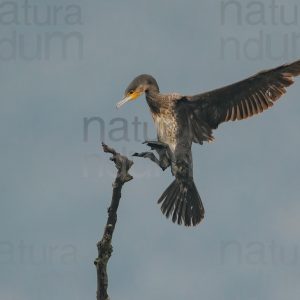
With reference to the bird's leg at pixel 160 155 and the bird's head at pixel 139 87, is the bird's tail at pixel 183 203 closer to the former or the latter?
the bird's leg at pixel 160 155

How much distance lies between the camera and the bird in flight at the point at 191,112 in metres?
12.5

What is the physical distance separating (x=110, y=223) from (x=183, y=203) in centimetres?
381

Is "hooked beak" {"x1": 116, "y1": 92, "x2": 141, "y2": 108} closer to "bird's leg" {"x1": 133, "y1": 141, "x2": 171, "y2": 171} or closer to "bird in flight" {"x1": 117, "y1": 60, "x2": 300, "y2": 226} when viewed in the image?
"bird in flight" {"x1": 117, "y1": 60, "x2": 300, "y2": 226}

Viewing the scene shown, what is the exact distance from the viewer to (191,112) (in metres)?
13.0

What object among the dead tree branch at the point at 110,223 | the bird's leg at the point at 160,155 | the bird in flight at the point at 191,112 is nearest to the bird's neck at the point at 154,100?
the bird in flight at the point at 191,112

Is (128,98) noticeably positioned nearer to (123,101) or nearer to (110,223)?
(123,101)

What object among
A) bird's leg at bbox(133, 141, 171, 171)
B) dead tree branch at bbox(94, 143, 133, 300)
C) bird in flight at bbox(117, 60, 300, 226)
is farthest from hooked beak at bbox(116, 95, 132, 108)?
dead tree branch at bbox(94, 143, 133, 300)

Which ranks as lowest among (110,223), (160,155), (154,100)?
(110,223)

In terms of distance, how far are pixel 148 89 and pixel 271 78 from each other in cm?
171

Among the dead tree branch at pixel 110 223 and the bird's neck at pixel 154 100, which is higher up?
the bird's neck at pixel 154 100

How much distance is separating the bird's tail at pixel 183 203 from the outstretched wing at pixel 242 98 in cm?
103

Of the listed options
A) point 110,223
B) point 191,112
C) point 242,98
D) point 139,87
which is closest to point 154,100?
point 139,87

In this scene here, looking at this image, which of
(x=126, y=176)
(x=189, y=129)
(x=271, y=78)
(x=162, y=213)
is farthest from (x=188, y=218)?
Answer: (x=126, y=176)

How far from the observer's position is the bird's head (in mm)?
12375
